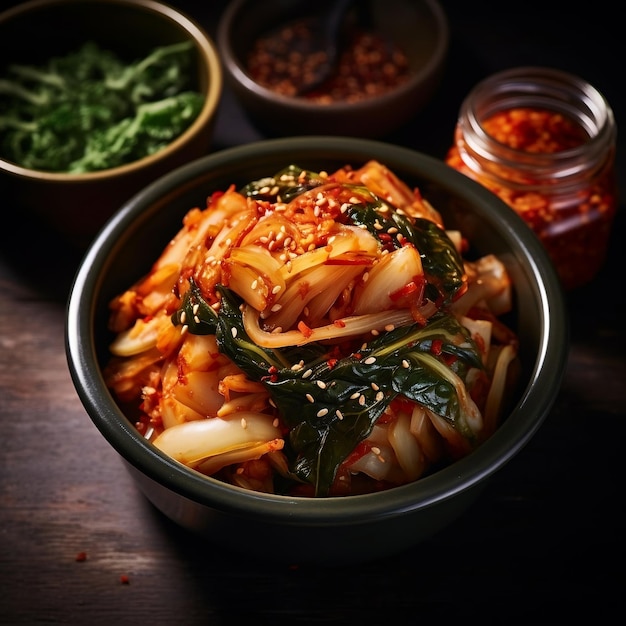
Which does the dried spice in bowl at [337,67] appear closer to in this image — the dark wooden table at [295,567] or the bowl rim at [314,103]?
the bowl rim at [314,103]

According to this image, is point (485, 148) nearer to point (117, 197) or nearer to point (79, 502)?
point (117, 197)

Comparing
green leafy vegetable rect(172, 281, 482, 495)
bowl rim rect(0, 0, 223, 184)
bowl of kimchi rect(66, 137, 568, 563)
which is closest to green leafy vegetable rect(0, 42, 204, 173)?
bowl rim rect(0, 0, 223, 184)

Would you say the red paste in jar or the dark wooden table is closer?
the dark wooden table

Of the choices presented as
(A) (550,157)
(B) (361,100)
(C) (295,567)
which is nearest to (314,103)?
(B) (361,100)

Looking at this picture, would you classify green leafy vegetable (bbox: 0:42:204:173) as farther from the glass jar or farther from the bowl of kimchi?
the glass jar

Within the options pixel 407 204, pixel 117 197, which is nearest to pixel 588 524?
pixel 407 204
